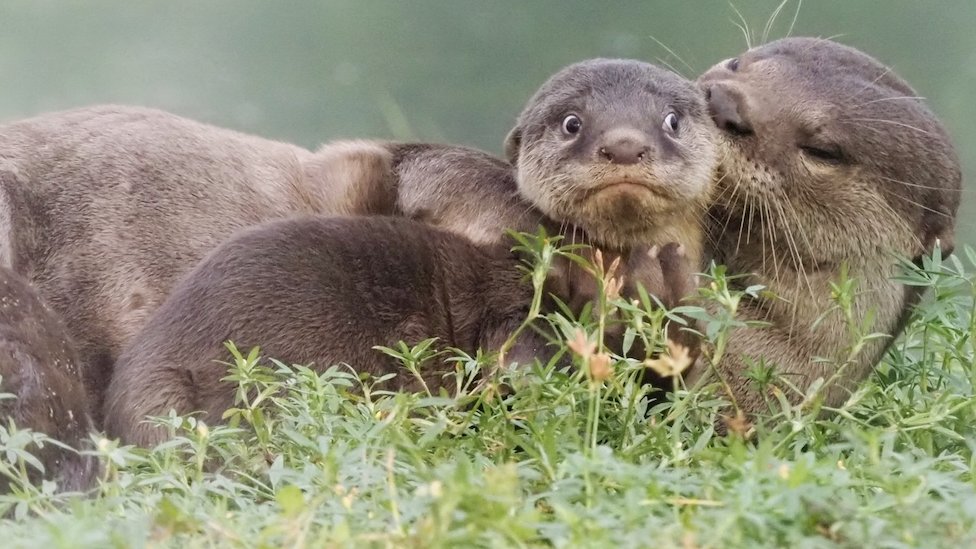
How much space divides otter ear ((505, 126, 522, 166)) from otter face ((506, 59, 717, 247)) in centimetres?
8

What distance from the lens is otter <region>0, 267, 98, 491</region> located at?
2.64 meters

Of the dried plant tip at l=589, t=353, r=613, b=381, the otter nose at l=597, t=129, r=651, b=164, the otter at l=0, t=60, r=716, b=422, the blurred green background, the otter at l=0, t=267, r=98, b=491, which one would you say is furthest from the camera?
the blurred green background

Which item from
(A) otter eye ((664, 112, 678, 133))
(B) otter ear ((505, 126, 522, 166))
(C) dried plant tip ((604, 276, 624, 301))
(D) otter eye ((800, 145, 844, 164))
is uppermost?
(A) otter eye ((664, 112, 678, 133))

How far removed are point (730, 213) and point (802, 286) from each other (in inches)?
10.7

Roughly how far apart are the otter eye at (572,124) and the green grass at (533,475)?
1.79ft

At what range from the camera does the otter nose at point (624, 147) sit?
3.16m

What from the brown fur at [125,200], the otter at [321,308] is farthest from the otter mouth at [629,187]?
the brown fur at [125,200]

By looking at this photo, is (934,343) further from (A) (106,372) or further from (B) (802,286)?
(A) (106,372)

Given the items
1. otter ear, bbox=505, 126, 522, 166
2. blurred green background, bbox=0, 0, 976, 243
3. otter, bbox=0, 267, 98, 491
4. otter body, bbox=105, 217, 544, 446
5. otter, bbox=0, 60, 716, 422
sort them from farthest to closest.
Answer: blurred green background, bbox=0, 0, 976, 243 < otter ear, bbox=505, 126, 522, 166 < otter, bbox=0, 60, 716, 422 < otter body, bbox=105, 217, 544, 446 < otter, bbox=0, 267, 98, 491

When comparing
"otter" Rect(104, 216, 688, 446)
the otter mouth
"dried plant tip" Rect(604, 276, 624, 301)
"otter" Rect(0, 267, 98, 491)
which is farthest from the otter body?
"dried plant tip" Rect(604, 276, 624, 301)

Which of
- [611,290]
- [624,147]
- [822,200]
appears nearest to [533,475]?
[611,290]

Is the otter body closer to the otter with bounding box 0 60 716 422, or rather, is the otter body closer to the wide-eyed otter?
the otter with bounding box 0 60 716 422

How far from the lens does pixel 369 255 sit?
3295 mm

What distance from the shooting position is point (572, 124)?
341 centimetres
